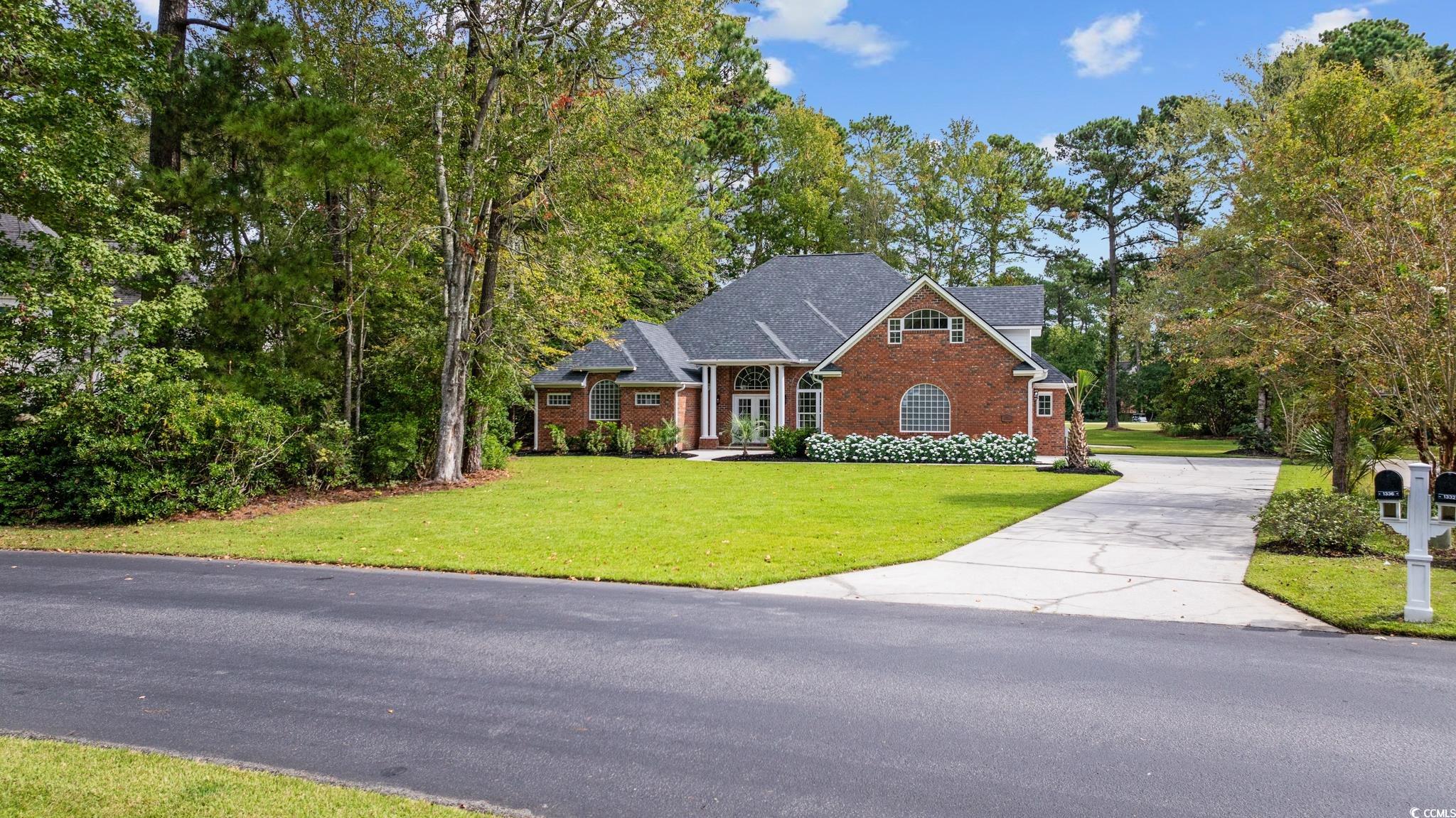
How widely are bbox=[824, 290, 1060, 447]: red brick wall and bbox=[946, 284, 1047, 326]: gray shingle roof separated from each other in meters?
3.27

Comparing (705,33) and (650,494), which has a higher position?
(705,33)

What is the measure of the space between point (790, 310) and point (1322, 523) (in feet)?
78.6

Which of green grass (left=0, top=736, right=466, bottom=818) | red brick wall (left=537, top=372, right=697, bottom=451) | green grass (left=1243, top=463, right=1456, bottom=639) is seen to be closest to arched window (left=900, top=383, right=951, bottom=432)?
red brick wall (left=537, top=372, right=697, bottom=451)

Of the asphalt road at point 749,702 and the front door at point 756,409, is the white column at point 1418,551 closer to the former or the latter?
the asphalt road at point 749,702

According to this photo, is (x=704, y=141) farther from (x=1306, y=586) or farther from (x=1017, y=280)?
(x=1306, y=586)

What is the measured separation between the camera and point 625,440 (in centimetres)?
2914

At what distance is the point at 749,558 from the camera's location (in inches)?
393

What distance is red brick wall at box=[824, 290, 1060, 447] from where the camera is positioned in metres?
26.8

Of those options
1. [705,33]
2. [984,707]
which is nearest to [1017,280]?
[705,33]

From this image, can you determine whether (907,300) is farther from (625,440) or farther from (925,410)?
(625,440)

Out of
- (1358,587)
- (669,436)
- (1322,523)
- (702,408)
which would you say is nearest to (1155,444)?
(702,408)

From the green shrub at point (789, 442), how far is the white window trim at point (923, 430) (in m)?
3.05

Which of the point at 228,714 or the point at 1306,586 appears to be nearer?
the point at 228,714

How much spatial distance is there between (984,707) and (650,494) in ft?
39.2
